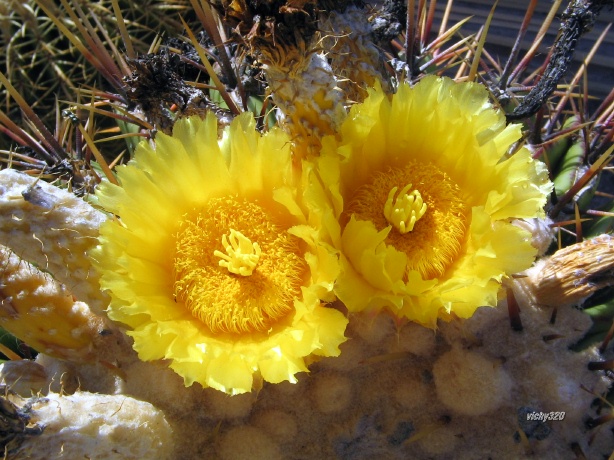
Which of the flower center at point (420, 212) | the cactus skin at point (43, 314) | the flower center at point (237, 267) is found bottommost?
the cactus skin at point (43, 314)

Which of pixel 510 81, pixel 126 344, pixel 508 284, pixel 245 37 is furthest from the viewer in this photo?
pixel 510 81

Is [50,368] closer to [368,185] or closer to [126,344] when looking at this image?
[126,344]

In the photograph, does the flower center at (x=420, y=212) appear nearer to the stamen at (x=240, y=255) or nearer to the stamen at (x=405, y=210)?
the stamen at (x=405, y=210)

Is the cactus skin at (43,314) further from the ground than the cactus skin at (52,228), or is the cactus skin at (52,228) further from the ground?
the cactus skin at (52,228)

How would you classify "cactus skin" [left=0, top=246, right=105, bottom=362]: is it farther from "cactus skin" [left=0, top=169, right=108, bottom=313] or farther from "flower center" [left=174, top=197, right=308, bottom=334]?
"flower center" [left=174, top=197, right=308, bottom=334]

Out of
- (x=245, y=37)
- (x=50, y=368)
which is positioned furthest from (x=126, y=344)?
(x=245, y=37)

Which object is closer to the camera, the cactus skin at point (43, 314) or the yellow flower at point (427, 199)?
the yellow flower at point (427, 199)

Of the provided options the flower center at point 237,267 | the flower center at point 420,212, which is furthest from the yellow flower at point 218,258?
the flower center at point 420,212
